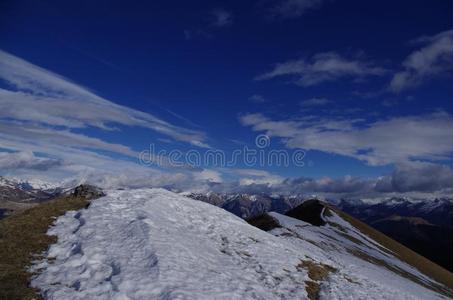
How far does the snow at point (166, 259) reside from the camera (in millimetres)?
16672

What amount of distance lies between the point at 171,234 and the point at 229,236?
20.0ft

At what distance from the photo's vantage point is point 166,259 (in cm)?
1948

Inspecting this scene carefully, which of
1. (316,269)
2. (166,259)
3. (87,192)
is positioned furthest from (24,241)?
(316,269)

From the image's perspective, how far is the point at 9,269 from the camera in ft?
56.9

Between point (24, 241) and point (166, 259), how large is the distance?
811 cm

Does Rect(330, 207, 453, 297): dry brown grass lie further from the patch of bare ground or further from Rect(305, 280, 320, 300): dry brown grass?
Rect(305, 280, 320, 300): dry brown grass

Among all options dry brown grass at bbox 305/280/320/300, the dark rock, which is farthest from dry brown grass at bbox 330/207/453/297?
the dark rock

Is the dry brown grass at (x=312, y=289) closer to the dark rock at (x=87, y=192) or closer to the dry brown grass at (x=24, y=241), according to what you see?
the dry brown grass at (x=24, y=241)

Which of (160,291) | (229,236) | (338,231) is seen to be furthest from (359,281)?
(338,231)

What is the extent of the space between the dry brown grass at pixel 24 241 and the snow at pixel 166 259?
61 cm

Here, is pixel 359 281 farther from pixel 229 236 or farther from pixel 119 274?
pixel 119 274

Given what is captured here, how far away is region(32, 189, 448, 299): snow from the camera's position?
16672 mm

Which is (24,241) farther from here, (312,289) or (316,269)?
(316,269)

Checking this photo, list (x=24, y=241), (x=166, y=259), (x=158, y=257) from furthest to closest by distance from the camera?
1. (x=24, y=241)
2. (x=166, y=259)
3. (x=158, y=257)
